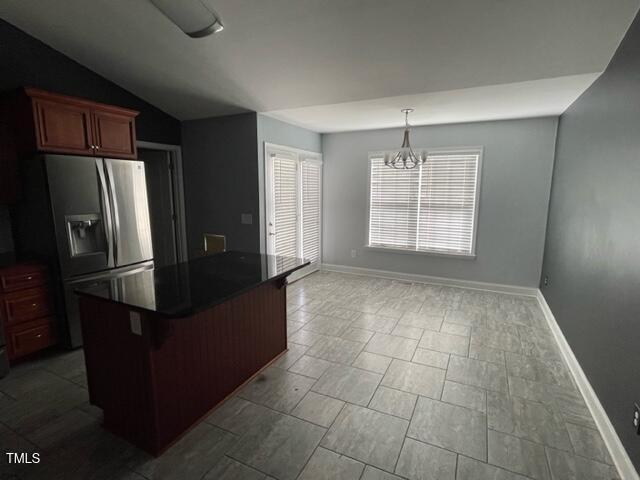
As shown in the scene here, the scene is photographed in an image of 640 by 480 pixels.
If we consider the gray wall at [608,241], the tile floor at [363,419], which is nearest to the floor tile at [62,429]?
the tile floor at [363,419]

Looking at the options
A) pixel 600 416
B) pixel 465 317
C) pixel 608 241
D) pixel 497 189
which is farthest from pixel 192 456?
pixel 497 189

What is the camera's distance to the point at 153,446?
1833 mm

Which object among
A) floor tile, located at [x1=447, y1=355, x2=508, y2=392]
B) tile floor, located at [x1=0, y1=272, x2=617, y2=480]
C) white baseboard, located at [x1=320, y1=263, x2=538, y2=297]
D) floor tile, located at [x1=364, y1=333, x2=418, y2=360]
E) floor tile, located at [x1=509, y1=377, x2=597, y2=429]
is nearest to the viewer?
tile floor, located at [x1=0, y1=272, x2=617, y2=480]

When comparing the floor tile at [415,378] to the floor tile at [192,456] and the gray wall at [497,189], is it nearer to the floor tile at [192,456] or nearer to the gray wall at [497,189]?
the floor tile at [192,456]

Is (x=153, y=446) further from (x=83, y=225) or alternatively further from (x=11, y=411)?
(x=83, y=225)

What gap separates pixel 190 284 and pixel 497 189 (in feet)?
14.3

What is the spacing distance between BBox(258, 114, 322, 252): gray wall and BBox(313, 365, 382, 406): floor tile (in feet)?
6.80

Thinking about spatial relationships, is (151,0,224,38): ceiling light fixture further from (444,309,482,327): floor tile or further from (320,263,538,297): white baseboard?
(320,263,538,297): white baseboard

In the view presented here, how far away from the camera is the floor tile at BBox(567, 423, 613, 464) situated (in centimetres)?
185

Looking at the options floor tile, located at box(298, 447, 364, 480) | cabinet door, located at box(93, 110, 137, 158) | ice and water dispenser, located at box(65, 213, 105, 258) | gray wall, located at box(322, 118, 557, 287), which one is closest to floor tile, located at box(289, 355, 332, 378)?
A: floor tile, located at box(298, 447, 364, 480)

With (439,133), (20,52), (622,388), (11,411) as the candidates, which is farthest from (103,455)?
(439,133)

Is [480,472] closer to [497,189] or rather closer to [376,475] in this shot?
[376,475]

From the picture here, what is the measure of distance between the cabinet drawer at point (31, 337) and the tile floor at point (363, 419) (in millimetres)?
144

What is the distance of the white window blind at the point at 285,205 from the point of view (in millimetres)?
4559
